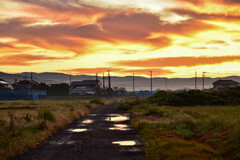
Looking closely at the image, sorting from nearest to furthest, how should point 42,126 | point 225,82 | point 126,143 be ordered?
1. point 126,143
2. point 42,126
3. point 225,82

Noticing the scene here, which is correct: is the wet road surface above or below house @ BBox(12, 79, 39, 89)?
below

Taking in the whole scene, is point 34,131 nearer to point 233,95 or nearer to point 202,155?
point 202,155

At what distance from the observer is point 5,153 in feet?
40.1

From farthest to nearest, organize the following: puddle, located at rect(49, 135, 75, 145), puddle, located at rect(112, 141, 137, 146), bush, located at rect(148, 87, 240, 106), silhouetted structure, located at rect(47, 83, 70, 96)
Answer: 1. silhouetted structure, located at rect(47, 83, 70, 96)
2. bush, located at rect(148, 87, 240, 106)
3. puddle, located at rect(49, 135, 75, 145)
4. puddle, located at rect(112, 141, 137, 146)

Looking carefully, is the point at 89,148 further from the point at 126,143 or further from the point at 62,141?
the point at 62,141

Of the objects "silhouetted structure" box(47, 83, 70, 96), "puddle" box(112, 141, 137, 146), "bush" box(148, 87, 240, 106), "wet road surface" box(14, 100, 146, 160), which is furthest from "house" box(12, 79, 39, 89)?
"puddle" box(112, 141, 137, 146)

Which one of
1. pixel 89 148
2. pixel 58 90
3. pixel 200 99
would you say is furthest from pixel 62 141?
pixel 58 90

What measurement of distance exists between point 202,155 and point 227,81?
154 meters

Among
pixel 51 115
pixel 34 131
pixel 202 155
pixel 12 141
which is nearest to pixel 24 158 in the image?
pixel 12 141

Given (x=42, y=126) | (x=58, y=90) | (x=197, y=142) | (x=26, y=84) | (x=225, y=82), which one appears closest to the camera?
(x=197, y=142)

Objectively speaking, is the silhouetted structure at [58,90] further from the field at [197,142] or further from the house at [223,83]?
the field at [197,142]

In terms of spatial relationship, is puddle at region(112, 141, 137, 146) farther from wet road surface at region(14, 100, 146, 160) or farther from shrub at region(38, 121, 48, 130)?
shrub at region(38, 121, 48, 130)

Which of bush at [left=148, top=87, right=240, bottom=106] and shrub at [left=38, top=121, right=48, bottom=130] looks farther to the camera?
bush at [left=148, top=87, right=240, bottom=106]

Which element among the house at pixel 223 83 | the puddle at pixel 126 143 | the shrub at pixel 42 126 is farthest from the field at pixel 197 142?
the house at pixel 223 83
